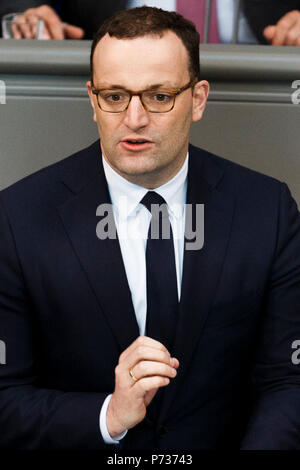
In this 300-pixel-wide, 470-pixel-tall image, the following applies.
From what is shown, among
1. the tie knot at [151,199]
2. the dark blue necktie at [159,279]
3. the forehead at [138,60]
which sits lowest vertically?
the dark blue necktie at [159,279]

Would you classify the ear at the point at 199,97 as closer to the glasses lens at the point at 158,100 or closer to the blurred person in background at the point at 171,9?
the glasses lens at the point at 158,100

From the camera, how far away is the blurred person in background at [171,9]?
156cm

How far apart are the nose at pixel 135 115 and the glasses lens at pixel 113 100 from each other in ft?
0.04

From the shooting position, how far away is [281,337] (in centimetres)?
107

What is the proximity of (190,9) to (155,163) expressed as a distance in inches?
39.1

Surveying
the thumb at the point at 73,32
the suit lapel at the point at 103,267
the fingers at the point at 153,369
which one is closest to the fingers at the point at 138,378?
the fingers at the point at 153,369

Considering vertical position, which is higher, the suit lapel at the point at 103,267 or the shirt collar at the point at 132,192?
the shirt collar at the point at 132,192

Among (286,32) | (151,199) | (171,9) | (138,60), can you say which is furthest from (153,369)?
(171,9)

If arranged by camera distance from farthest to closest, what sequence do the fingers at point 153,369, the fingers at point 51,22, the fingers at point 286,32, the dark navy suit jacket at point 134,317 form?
the fingers at point 51,22 → the fingers at point 286,32 → the dark navy suit jacket at point 134,317 → the fingers at point 153,369

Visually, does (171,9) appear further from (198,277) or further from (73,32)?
(198,277)

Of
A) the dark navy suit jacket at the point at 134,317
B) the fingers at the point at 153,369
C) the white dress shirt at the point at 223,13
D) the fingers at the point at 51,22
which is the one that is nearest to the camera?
the fingers at the point at 153,369

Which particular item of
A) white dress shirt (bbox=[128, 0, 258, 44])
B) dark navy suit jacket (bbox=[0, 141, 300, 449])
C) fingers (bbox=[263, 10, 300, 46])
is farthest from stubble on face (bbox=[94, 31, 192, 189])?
white dress shirt (bbox=[128, 0, 258, 44])

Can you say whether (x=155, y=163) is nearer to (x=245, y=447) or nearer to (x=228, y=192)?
(x=228, y=192)

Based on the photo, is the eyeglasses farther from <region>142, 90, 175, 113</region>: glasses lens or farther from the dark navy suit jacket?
the dark navy suit jacket
